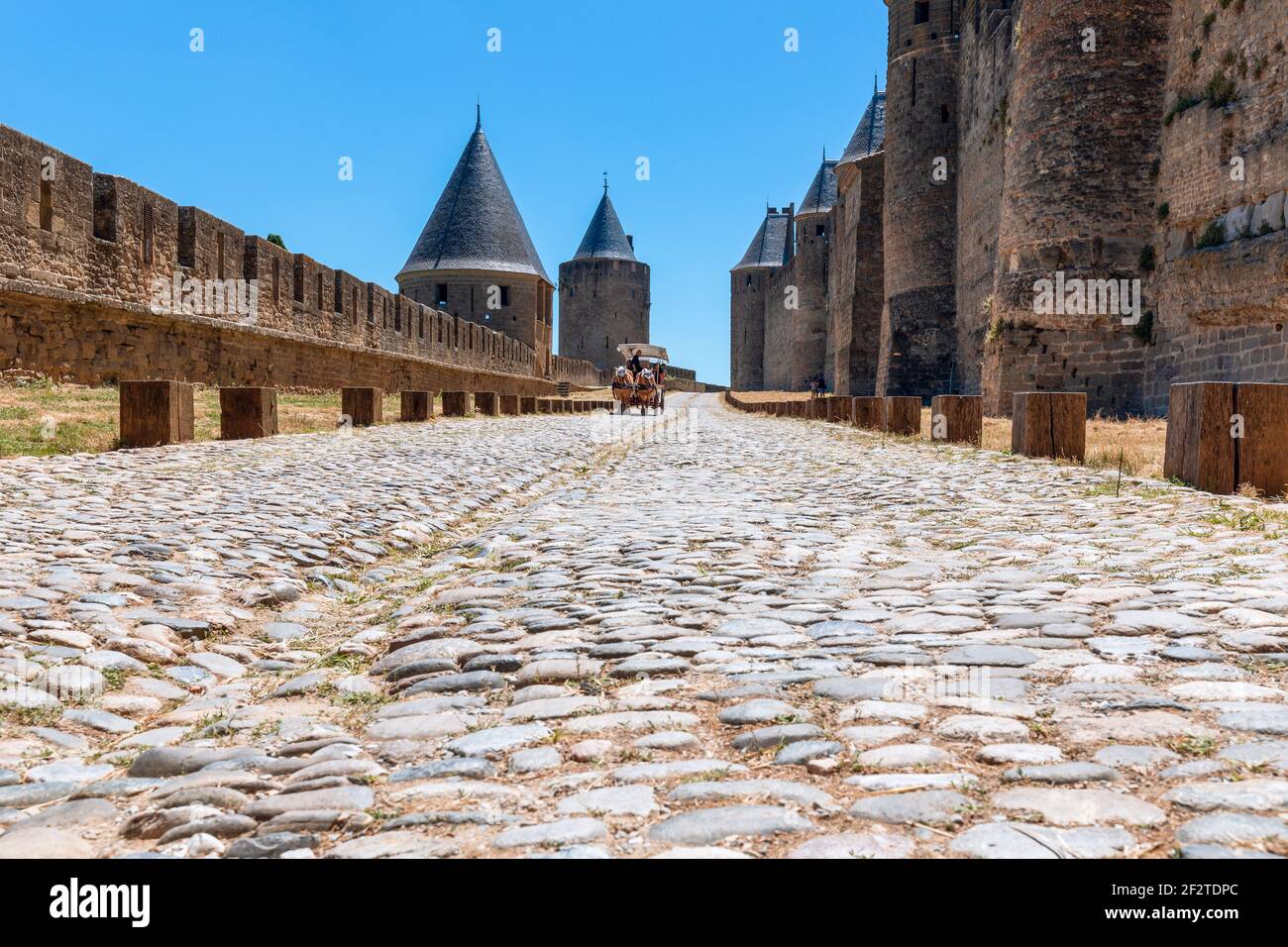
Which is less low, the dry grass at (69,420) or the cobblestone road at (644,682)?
the dry grass at (69,420)

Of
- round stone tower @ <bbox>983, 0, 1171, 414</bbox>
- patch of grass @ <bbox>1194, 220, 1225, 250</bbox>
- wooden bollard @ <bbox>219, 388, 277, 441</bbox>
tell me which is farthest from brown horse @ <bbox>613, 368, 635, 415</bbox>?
wooden bollard @ <bbox>219, 388, 277, 441</bbox>

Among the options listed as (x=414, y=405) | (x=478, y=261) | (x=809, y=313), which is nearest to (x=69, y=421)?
(x=414, y=405)

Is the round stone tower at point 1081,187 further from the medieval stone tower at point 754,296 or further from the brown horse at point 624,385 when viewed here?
the medieval stone tower at point 754,296

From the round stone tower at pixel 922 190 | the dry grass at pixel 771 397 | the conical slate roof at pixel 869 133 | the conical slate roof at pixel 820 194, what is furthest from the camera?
the conical slate roof at pixel 820 194

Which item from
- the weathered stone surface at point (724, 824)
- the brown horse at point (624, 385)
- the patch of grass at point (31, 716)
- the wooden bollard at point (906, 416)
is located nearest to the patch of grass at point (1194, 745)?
the weathered stone surface at point (724, 824)

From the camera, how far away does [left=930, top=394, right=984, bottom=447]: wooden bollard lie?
38.9 ft

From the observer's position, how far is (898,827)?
1704 millimetres

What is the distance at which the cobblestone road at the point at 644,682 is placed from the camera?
5.85 ft

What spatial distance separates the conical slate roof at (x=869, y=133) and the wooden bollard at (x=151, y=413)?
43.0m

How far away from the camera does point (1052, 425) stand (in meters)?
9.47

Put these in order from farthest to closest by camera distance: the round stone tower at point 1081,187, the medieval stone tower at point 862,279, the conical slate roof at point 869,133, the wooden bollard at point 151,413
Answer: the conical slate roof at point 869,133 → the medieval stone tower at point 862,279 → the round stone tower at point 1081,187 → the wooden bollard at point 151,413

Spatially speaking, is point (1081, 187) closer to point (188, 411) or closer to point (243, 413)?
point (243, 413)

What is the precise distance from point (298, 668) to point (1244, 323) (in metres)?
15.3
